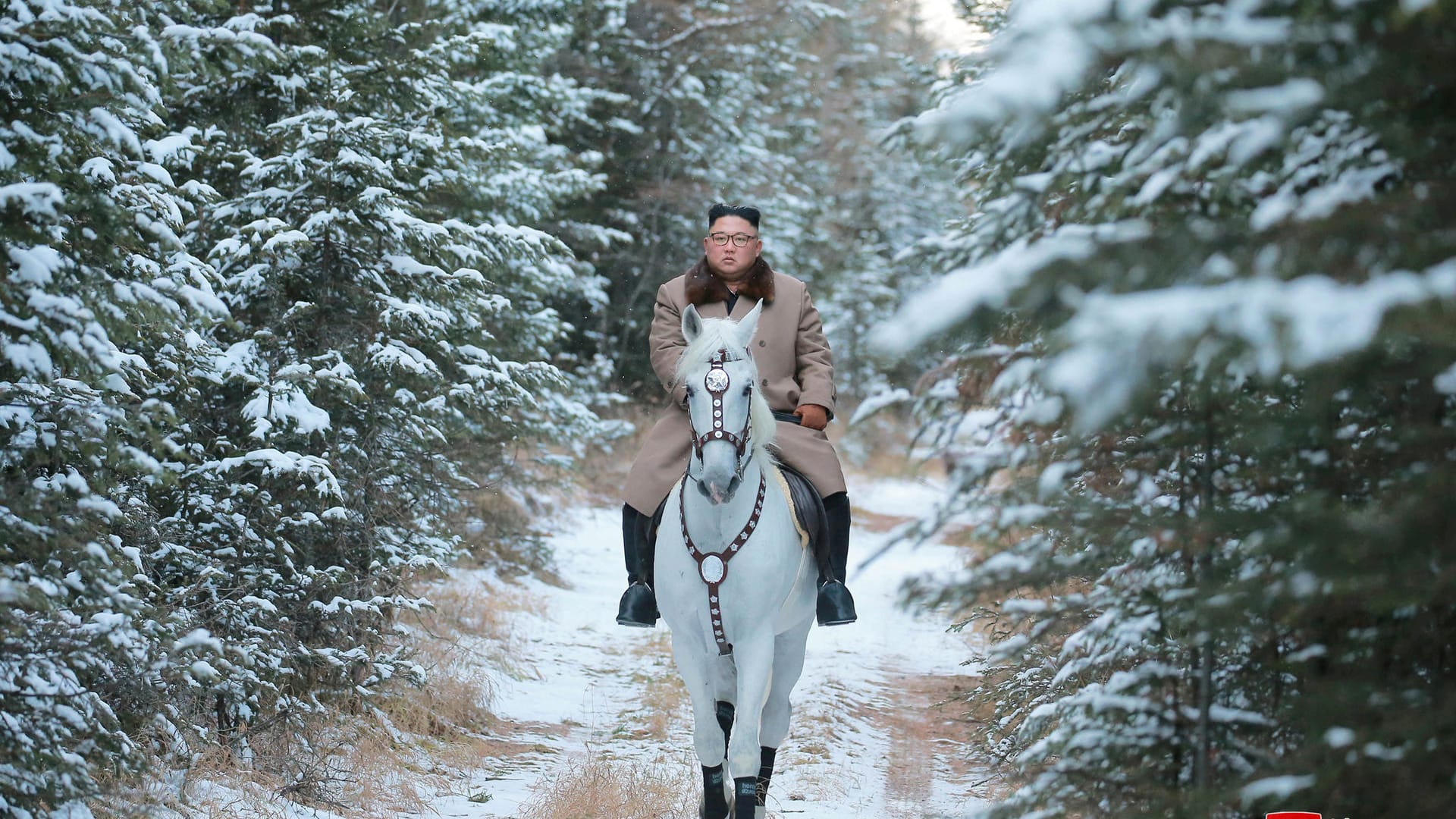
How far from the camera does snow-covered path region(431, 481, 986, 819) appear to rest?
656 centimetres

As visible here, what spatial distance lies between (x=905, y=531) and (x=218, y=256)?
5.13 metres

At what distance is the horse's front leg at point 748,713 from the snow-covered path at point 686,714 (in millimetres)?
689

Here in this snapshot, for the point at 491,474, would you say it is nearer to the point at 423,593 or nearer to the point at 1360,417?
the point at 423,593

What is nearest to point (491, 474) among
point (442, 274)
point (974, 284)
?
point (442, 274)

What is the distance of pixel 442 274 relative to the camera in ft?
22.9

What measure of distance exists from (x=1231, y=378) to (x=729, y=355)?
2336mm

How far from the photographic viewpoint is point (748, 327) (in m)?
4.96

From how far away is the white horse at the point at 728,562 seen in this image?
469cm

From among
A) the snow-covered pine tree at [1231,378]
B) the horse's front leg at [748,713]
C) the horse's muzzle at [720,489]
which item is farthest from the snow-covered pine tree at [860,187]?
the snow-covered pine tree at [1231,378]

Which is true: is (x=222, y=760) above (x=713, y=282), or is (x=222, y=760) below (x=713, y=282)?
below

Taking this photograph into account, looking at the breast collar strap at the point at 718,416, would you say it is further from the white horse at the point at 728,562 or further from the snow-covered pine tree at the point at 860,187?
the snow-covered pine tree at the point at 860,187

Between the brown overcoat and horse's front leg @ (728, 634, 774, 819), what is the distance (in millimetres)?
1000

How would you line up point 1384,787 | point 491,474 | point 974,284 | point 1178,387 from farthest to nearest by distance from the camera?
point 491,474
point 1178,387
point 1384,787
point 974,284

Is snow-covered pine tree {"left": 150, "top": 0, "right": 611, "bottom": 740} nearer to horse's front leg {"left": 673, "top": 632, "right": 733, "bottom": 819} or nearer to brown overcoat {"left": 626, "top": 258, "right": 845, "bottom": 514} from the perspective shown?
brown overcoat {"left": 626, "top": 258, "right": 845, "bottom": 514}
